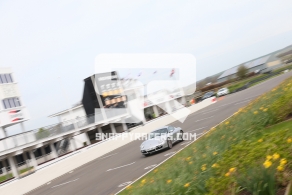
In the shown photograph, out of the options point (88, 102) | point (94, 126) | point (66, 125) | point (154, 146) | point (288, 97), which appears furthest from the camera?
point (88, 102)

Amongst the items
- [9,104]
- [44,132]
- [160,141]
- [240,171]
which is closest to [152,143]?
[160,141]

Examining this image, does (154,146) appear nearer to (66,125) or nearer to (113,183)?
(113,183)

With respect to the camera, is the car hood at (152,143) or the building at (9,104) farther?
the building at (9,104)

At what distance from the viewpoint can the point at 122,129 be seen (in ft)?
163

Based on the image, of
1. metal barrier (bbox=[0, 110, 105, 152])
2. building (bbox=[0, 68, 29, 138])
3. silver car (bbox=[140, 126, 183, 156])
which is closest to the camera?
silver car (bbox=[140, 126, 183, 156])

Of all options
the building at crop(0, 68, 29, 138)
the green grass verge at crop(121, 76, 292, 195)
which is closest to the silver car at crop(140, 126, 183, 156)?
the green grass verge at crop(121, 76, 292, 195)

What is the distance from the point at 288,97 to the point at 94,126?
35.2m

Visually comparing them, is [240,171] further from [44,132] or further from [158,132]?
[44,132]

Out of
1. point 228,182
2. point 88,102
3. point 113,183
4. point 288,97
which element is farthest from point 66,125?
point 228,182

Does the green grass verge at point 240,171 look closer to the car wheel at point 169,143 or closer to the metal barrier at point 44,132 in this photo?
the car wheel at point 169,143

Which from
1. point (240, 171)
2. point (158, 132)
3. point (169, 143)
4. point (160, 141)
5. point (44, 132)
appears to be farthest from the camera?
point (44, 132)

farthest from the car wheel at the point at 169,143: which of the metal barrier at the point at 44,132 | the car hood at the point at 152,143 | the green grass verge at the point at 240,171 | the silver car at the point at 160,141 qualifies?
the metal barrier at the point at 44,132

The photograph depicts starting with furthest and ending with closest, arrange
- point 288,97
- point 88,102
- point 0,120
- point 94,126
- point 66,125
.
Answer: point 88,102, point 94,126, point 66,125, point 0,120, point 288,97

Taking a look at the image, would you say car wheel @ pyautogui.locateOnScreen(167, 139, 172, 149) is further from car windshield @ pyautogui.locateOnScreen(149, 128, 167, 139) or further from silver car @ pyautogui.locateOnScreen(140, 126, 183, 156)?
car windshield @ pyautogui.locateOnScreen(149, 128, 167, 139)
